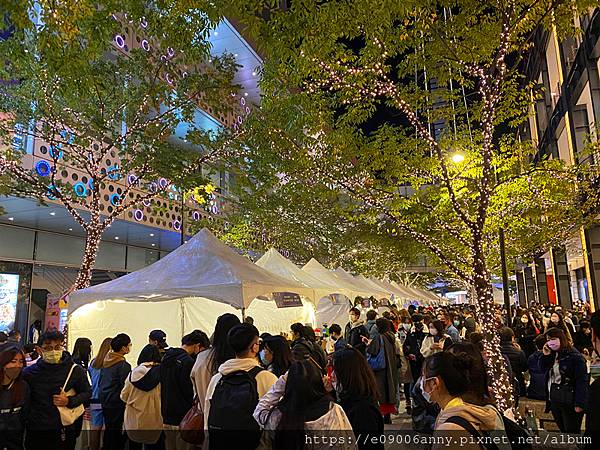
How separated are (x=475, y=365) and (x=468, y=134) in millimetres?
8136

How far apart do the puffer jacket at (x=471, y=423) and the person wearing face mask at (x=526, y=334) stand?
28.7ft

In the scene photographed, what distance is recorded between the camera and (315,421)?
297 centimetres

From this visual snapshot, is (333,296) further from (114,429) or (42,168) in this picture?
(42,168)

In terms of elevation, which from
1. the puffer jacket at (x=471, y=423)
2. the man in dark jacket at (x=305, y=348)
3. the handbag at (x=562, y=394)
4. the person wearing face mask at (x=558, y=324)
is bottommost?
the handbag at (x=562, y=394)

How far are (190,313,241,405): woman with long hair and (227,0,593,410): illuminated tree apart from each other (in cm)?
428

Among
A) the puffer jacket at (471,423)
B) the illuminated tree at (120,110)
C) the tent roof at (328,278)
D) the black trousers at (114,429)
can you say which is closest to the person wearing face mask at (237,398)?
the puffer jacket at (471,423)

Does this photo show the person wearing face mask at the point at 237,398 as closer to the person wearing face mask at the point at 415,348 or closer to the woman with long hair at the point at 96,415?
the woman with long hair at the point at 96,415

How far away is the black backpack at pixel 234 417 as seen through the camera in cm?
333

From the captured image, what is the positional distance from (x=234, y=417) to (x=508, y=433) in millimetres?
1826

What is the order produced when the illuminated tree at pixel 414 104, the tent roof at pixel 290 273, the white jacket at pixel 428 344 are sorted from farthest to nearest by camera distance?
1. the tent roof at pixel 290 273
2. the white jacket at pixel 428 344
3. the illuminated tree at pixel 414 104

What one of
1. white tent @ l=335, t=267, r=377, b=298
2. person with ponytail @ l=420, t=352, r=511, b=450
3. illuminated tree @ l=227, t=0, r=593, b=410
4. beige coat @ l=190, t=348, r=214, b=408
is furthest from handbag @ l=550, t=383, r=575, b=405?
white tent @ l=335, t=267, r=377, b=298

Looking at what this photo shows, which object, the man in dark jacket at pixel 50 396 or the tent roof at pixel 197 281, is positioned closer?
the man in dark jacket at pixel 50 396

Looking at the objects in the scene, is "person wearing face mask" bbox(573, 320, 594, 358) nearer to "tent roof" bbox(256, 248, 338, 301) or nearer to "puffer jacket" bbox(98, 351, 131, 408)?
"tent roof" bbox(256, 248, 338, 301)

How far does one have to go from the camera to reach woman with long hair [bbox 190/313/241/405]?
4.16m
